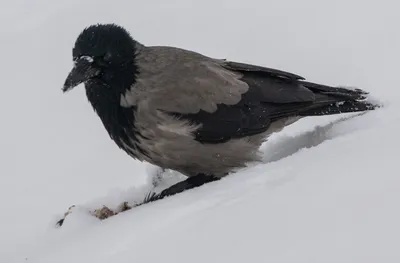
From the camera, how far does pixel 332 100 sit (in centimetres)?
498

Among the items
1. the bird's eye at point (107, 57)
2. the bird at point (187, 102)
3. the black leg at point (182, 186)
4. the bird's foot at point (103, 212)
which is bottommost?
the bird's foot at point (103, 212)

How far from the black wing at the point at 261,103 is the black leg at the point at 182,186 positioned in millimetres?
222

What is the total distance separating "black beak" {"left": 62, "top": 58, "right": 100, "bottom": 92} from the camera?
4.62 metres

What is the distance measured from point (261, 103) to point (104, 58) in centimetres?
99

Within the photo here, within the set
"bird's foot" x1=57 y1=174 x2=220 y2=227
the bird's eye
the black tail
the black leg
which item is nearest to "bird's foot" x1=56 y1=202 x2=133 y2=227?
"bird's foot" x1=57 y1=174 x2=220 y2=227

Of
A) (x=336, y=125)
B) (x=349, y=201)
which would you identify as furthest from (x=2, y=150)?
(x=349, y=201)

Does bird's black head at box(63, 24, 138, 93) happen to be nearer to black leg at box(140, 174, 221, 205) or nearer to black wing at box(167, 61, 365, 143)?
black wing at box(167, 61, 365, 143)

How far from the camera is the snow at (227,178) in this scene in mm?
2887

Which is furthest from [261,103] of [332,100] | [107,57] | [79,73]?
[79,73]

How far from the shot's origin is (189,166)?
4758 mm

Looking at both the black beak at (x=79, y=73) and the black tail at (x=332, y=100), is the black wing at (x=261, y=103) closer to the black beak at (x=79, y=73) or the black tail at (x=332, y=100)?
the black tail at (x=332, y=100)

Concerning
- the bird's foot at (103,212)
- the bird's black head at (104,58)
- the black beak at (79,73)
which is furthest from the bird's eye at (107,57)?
the bird's foot at (103,212)

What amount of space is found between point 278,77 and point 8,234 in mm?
1893

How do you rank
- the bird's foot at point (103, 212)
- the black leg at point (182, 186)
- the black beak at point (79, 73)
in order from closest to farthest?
the bird's foot at point (103, 212)
the black leg at point (182, 186)
the black beak at point (79, 73)
